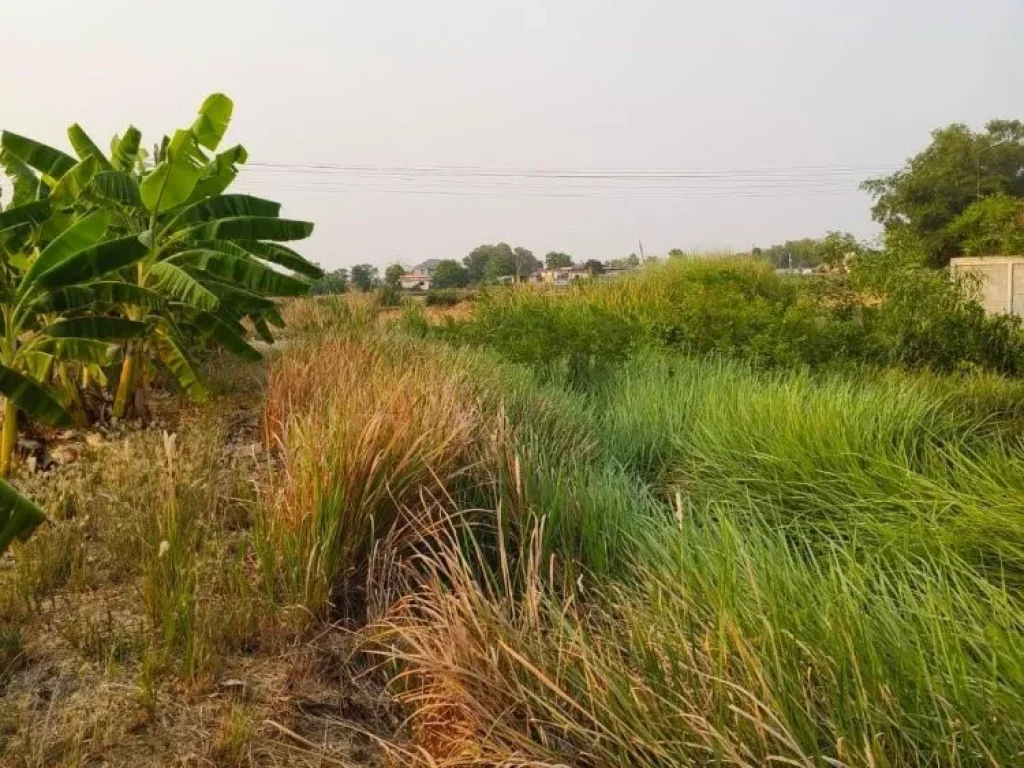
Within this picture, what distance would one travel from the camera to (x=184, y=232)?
699 cm

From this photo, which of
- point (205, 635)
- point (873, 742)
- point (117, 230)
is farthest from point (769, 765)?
point (117, 230)

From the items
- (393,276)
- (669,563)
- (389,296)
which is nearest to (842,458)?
(669,563)

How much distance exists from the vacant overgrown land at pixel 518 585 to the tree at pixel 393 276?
1865 centimetres

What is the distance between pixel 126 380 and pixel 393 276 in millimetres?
20934

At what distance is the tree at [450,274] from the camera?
54406mm

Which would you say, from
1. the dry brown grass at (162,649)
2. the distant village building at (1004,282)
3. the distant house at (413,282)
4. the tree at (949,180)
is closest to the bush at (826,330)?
the dry brown grass at (162,649)

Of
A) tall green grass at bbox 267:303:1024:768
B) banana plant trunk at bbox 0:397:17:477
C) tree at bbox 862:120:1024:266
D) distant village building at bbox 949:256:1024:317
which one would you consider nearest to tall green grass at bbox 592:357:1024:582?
tall green grass at bbox 267:303:1024:768

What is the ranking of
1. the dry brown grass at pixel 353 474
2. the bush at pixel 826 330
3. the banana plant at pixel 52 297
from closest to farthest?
the dry brown grass at pixel 353 474 < the banana plant at pixel 52 297 < the bush at pixel 826 330

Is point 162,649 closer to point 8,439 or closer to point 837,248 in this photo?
point 8,439

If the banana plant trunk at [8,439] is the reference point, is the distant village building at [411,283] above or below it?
above

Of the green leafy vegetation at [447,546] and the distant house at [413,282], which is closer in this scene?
the green leafy vegetation at [447,546]

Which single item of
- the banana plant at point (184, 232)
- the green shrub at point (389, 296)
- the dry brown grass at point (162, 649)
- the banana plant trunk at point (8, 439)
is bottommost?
the dry brown grass at point (162, 649)

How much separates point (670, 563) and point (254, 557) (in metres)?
2.02

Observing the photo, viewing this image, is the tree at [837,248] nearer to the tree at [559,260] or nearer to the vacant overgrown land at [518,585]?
the vacant overgrown land at [518,585]
